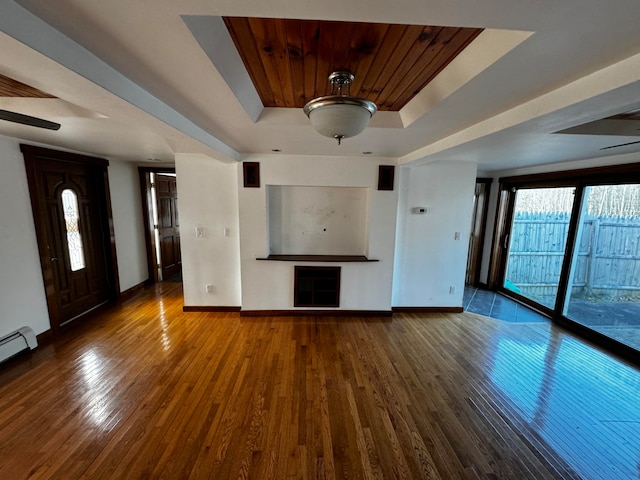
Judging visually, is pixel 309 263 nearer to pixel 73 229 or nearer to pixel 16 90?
pixel 16 90

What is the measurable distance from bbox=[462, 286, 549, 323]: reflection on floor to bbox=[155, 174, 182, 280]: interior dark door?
567 centimetres

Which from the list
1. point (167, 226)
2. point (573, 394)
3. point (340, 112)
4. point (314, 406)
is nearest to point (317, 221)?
point (314, 406)

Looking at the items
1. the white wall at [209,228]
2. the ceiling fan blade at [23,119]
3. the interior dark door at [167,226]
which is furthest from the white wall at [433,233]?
the interior dark door at [167,226]

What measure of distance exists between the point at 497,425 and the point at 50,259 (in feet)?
16.0

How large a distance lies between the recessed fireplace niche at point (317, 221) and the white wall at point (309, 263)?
180 millimetres

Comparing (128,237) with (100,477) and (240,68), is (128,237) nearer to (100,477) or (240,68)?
(100,477)

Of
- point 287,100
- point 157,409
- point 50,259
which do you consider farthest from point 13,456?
point 287,100

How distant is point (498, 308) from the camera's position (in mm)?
4273

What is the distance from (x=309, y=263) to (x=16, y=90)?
3.01m

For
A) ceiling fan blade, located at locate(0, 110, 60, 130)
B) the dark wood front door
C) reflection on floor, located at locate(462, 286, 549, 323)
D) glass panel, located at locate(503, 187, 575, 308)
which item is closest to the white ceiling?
ceiling fan blade, located at locate(0, 110, 60, 130)

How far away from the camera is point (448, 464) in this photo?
5.61 feet

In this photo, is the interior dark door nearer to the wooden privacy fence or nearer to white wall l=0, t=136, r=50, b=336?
white wall l=0, t=136, r=50, b=336

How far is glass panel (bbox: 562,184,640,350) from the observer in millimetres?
3035

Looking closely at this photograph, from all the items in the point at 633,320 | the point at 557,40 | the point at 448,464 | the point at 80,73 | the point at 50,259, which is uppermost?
the point at 557,40
